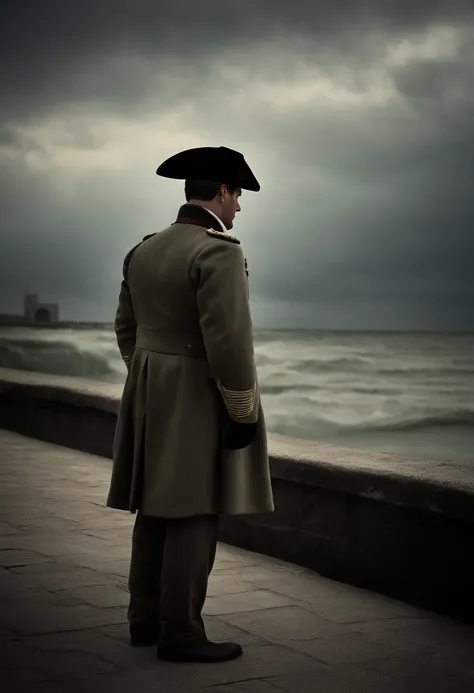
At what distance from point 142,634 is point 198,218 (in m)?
1.48

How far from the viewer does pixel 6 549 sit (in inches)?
210

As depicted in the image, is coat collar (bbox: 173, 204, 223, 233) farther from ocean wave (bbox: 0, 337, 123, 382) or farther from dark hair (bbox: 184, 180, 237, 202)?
ocean wave (bbox: 0, 337, 123, 382)

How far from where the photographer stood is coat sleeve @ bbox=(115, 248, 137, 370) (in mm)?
4216

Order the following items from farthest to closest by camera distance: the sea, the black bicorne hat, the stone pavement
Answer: the sea → the black bicorne hat → the stone pavement

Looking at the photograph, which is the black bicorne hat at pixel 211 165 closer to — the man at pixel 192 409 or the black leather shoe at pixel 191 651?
the man at pixel 192 409

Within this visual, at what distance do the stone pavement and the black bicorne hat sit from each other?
166cm

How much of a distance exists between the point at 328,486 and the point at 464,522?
77cm

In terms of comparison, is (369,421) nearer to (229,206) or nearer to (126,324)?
(126,324)

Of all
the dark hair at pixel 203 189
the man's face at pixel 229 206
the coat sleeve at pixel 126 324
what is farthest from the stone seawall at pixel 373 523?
the dark hair at pixel 203 189

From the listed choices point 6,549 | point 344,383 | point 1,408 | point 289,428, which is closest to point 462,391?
point 344,383

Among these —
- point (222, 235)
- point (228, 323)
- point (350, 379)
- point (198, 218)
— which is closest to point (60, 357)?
point (350, 379)

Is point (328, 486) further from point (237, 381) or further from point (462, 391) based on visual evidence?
point (462, 391)

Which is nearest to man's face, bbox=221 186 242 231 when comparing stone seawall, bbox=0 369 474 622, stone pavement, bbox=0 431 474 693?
stone seawall, bbox=0 369 474 622

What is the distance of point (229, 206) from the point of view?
3939mm
